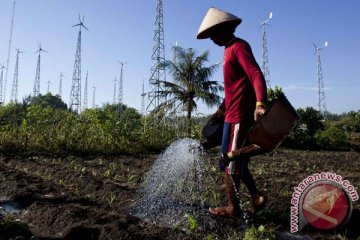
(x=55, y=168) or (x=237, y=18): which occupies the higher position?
(x=237, y=18)

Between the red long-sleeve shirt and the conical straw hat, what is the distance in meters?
0.15

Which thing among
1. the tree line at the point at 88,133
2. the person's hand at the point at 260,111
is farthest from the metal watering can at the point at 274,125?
the tree line at the point at 88,133

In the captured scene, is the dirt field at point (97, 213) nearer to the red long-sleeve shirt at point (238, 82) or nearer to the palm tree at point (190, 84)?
the red long-sleeve shirt at point (238, 82)

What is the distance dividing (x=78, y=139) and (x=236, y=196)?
22.1 ft

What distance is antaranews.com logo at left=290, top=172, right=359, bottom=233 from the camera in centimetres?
252

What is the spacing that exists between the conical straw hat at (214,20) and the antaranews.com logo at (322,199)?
4.25ft

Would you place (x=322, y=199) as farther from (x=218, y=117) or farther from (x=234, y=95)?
(x=218, y=117)

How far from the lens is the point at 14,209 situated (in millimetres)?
3729

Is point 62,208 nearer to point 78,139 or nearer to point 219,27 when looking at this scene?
point 219,27

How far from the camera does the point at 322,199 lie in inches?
102

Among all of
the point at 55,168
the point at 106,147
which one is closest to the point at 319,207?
the point at 55,168

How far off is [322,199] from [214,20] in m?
1.52

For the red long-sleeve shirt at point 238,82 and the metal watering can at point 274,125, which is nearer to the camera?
the metal watering can at point 274,125

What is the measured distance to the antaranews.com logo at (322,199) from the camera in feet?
8.28
